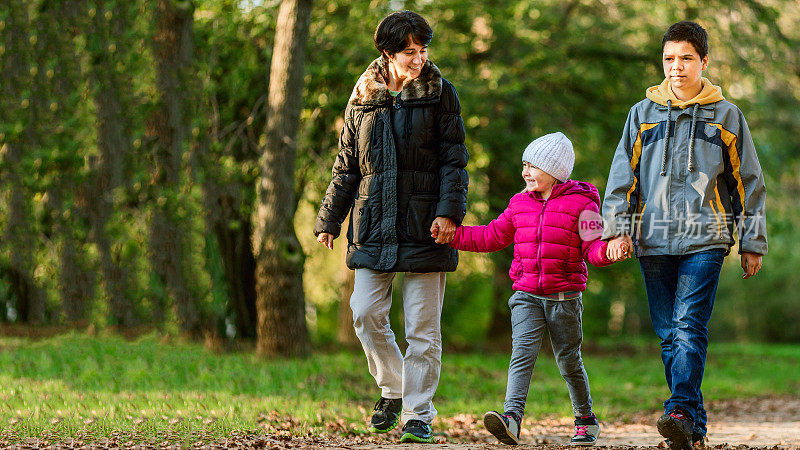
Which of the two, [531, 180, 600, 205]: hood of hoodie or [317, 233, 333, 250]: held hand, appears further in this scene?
[317, 233, 333, 250]: held hand

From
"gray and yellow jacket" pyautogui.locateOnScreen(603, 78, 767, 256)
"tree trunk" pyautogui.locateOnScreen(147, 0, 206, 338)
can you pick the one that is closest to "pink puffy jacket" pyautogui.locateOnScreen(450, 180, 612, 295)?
"gray and yellow jacket" pyautogui.locateOnScreen(603, 78, 767, 256)

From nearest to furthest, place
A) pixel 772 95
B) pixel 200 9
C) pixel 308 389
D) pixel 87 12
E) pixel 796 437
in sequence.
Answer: pixel 796 437, pixel 308 389, pixel 87 12, pixel 200 9, pixel 772 95

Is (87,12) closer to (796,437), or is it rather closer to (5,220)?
(5,220)

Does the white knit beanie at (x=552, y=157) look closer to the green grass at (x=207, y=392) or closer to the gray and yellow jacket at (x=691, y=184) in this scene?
the gray and yellow jacket at (x=691, y=184)

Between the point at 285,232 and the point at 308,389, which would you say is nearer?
the point at 308,389

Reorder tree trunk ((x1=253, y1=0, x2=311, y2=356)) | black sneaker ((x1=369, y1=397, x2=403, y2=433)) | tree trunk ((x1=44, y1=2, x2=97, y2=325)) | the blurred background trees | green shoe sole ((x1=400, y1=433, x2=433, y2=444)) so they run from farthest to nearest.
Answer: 1. tree trunk ((x1=253, y1=0, x2=311, y2=356))
2. the blurred background trees
3. tree trunk ((x1=44, y1=2, x2=97, y2=325))
4. black sneaker ((x1=369, y1=397, x2=403, y2=433))
5. green shoe sole ((x1=400, y1=433, x2=433, y2=444))

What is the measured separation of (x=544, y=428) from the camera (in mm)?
7129

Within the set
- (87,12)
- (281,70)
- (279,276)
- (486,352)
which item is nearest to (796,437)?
(279,276)

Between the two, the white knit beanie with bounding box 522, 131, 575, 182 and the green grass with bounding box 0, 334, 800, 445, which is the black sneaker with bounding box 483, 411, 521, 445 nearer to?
the green grass with bounding box 0, 334, 800, 445

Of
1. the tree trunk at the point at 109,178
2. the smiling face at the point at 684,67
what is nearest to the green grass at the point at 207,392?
the tree trunk at the point at 109,178

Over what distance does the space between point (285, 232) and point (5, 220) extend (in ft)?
10.3

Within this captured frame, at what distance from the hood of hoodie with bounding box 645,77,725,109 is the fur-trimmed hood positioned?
1285mm

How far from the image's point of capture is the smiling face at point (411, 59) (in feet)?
16.4

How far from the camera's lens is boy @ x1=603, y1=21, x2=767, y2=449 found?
4691 millimetres
